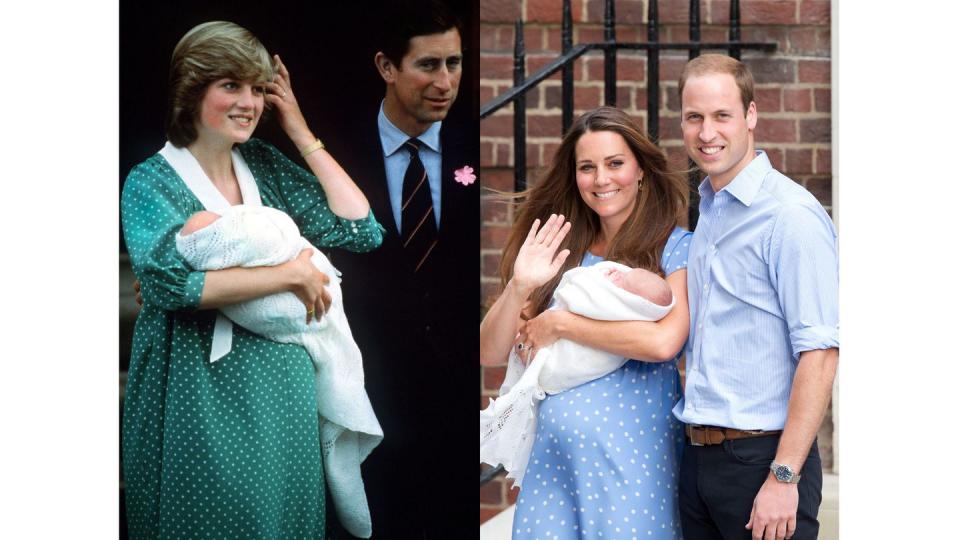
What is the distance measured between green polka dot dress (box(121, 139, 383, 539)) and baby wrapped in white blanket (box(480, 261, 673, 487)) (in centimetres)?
51

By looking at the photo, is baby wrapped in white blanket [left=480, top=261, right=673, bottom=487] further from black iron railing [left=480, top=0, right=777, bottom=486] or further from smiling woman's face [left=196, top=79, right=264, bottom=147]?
smiling woman's face [left=196, top=79, right=264, bottom=147]

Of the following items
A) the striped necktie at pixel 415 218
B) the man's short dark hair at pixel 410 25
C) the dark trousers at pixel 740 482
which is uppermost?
the man's short dark hair at pixel 410 25

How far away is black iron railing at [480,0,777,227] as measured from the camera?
3.18 meters

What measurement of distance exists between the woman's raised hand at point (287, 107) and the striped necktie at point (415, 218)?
26 cm

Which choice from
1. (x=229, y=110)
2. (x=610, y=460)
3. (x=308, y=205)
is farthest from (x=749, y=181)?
(x=229, y=110)

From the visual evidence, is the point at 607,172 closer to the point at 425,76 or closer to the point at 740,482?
the point at 425,76

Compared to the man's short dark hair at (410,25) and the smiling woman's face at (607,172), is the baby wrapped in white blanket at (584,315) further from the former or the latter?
the man's short dark hair at (410,25)

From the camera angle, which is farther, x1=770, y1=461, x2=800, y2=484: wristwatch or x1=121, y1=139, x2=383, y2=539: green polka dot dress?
x1=121, y1=139, x2=383, y2=539: green polka dot dress

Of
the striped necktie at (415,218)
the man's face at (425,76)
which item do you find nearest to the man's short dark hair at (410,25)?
the man's face at (425,76)

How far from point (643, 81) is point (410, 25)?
2.75 ft

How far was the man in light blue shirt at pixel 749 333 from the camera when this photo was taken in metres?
2.65

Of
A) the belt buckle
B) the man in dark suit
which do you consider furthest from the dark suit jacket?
the belt buckle

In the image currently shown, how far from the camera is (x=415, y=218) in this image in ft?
9.59
